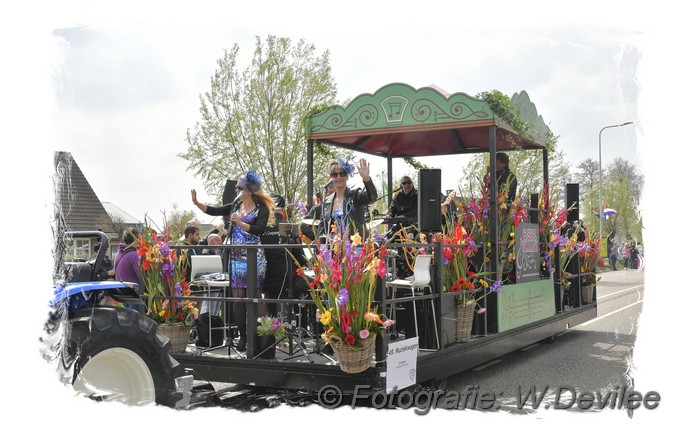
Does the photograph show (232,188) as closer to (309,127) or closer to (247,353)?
(309,127)

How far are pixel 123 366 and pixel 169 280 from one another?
233cm

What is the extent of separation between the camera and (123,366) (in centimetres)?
369

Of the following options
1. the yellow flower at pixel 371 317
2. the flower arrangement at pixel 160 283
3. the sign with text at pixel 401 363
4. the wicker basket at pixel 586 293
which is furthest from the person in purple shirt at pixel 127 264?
the wicker basket at pixel 586 293

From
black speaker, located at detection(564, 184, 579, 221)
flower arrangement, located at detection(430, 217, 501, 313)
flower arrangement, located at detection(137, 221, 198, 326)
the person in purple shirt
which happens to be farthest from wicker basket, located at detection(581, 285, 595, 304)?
the person in purple shirt

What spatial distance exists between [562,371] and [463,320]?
64.8 inches

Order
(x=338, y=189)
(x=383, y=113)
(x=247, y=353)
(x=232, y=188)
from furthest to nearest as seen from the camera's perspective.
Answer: (x=232, y=188), (x=383, y=113), (x=338, y=189), (x=247, y=353)

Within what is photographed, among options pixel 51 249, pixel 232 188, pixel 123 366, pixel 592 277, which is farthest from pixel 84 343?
pixel 592 277

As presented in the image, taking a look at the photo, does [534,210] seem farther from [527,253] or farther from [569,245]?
[569,245]

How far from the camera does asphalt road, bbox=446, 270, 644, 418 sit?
5.70 metres

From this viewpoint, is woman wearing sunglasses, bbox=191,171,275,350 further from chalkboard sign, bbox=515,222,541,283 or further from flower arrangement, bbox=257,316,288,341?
chalkboard sign, bbox=515,222,541,283

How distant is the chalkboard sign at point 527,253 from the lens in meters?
7.73

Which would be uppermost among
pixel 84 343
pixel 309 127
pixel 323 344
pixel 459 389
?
pixel 309 127

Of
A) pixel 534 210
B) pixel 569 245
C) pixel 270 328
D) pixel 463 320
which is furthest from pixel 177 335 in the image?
pixel 569 245

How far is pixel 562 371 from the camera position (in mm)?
7441
